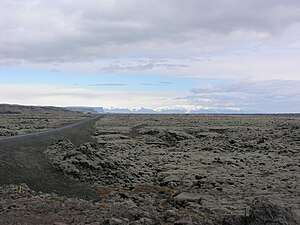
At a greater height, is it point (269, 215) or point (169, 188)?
point (269, 215)

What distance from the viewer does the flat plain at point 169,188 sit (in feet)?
23.7

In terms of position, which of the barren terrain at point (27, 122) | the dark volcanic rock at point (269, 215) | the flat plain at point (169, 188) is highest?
the barren terrain at point (27, 122)

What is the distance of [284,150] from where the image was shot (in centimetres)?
1880

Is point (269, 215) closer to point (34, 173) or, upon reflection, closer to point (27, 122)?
point (34, 173)

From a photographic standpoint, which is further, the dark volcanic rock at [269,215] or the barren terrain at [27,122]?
the barren terrain at [27,122]

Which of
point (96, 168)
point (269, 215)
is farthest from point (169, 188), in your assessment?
point (269, 215)

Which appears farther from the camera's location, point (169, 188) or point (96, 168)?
point (96, 168)

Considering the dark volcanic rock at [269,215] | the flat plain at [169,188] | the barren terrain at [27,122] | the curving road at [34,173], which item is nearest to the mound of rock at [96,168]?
the flat plain at [169,188]

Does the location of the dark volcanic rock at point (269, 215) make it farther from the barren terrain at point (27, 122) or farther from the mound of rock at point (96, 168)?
the barren terrain at point (27, 122)

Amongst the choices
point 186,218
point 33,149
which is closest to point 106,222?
point 186,218

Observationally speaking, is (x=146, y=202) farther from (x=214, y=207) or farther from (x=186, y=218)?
(x=186, y=218)

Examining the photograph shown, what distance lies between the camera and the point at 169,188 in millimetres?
11930

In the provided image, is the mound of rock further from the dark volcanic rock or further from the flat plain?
the dark volcanic rock

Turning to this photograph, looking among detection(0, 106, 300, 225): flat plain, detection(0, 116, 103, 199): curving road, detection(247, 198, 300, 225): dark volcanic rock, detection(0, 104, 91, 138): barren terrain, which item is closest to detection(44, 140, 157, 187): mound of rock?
detection(0, 106, 300, 225): flat plain
